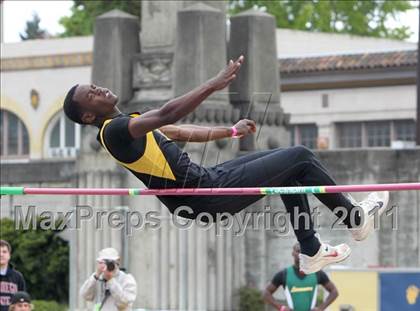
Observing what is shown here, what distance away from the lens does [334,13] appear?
60.4 metres

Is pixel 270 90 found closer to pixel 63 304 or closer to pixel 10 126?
pixel 63 304

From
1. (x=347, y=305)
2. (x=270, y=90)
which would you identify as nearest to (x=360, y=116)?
(x=270, y=90)

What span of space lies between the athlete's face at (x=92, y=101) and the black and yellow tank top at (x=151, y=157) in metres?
0.10

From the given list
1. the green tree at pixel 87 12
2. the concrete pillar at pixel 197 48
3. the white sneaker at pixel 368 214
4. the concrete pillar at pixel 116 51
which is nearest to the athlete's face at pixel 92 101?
the white sneaker at pixel 368 214

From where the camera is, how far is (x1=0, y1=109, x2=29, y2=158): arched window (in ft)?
144

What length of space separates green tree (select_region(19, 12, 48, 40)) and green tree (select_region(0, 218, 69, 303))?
39.2 m

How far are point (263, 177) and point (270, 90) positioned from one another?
12.8 metres

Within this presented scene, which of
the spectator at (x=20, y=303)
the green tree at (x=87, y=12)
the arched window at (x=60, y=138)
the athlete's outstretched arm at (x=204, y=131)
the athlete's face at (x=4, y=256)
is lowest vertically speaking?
the spectator at (x=20, y=303)

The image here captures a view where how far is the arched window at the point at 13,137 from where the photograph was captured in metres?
43.9

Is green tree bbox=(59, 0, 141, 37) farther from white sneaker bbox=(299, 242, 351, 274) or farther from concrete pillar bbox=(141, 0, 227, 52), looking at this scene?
white sneaker bbox=(299, 242, 351, 274)

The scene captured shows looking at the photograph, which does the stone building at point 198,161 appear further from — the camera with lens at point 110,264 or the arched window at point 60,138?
the arched window at point 60,138

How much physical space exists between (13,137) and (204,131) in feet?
109

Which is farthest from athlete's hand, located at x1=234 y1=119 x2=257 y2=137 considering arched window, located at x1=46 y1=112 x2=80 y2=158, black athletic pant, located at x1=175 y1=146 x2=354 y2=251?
arched window, located at x1=46 y1=112 x2=80 y2=158

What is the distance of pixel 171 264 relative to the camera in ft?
77.3
